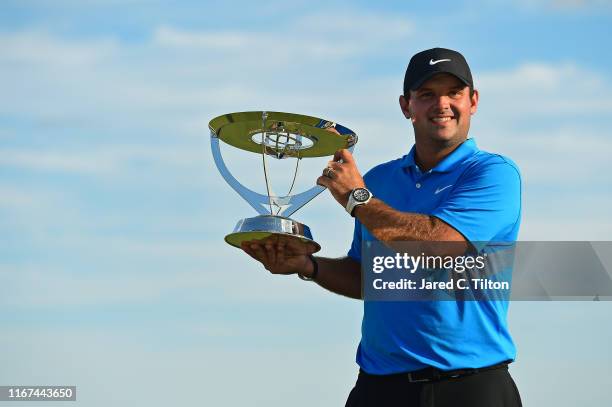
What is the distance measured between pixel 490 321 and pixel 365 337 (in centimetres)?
64

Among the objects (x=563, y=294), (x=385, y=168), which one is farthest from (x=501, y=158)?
(x=563, y=294)

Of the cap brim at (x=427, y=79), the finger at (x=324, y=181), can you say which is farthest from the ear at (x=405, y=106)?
the finger at (x=324, y=181)

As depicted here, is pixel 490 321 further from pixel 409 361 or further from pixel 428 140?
pixel 428 140

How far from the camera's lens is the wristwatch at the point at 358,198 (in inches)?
152

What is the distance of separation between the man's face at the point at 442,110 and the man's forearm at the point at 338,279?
853 mm

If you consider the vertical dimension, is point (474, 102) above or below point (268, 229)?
above

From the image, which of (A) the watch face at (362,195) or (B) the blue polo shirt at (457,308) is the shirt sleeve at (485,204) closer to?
(B) the blue polo shirt at (457,308)

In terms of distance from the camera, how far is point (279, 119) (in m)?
A: 4.50

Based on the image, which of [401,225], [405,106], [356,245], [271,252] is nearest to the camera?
[401,225]

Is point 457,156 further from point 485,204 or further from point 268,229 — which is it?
point 268,229

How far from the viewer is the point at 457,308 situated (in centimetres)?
402

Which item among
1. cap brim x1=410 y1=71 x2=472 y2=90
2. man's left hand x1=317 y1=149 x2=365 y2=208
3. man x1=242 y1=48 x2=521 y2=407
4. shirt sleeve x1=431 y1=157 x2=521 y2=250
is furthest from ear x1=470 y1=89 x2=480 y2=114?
man's left hand x1=317 y1=149 x2=365 y2=208


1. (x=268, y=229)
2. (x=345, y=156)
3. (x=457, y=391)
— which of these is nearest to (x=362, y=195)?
(x=345, y=156)

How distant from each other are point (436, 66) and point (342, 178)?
31.9 inches
